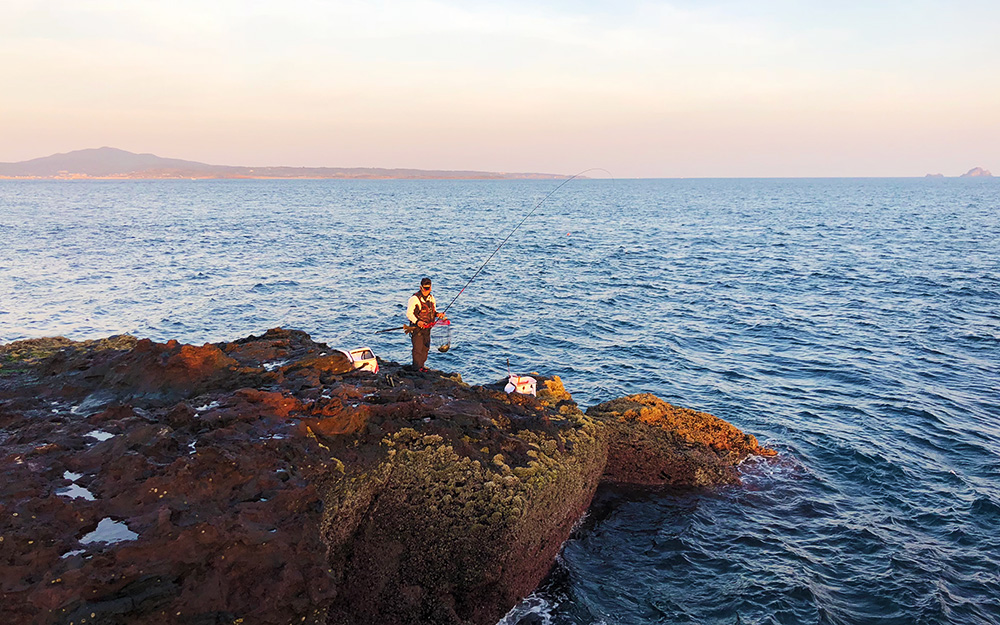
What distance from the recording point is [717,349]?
21.6 m

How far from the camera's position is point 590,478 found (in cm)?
1076

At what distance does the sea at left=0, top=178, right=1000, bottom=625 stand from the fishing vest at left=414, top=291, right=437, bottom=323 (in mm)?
3879

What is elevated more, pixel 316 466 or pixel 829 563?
pixel 316 466

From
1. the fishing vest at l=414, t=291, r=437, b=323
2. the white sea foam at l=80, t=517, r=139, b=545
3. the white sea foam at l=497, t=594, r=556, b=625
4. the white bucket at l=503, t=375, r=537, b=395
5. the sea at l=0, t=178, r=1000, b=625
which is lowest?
the white sea foam at l=497, t=594, r=556, b=625

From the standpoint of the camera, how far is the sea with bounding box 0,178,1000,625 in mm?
9523

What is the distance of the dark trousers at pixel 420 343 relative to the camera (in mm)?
12370

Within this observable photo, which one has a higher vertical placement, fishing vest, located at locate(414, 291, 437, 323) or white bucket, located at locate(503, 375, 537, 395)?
fishing vest, located at locate(414, 291, 437, 323)

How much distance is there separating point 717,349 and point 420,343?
12888 millimetres

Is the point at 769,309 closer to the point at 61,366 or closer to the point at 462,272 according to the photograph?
the point at 462,272

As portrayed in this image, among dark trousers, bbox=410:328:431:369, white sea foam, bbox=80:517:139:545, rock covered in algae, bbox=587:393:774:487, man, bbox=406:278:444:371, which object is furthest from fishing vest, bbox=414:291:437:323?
white sea foam, bbox=80:517:139:545

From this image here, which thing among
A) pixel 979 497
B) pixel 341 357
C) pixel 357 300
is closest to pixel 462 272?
pixel 357 300

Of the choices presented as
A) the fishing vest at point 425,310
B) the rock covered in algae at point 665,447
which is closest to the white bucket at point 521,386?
the rock covered in algae at point 665,447

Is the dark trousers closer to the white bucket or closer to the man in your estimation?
the man

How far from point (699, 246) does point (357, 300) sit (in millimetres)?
31828
